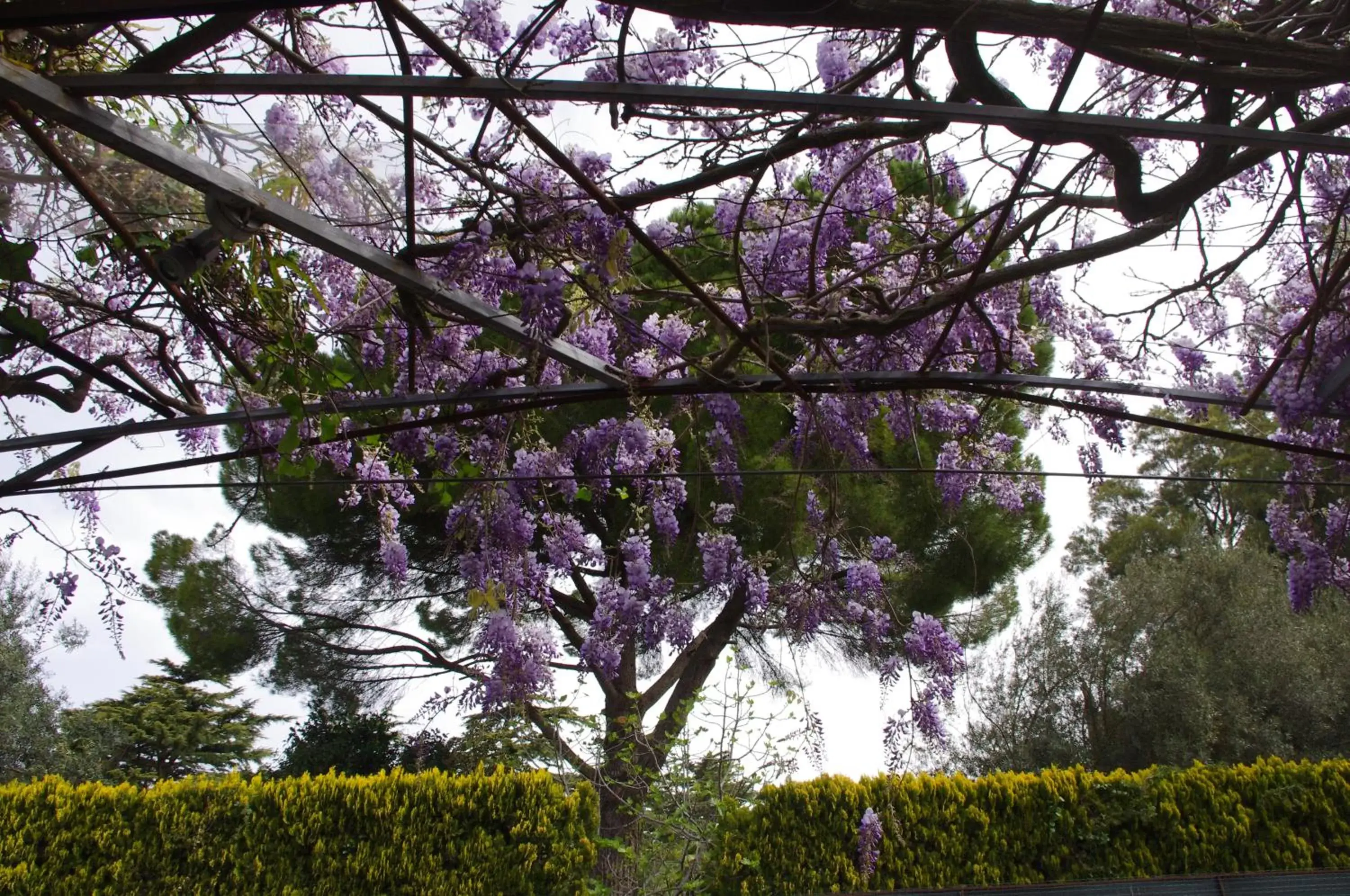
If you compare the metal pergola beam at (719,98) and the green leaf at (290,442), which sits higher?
the metal pergola beam at (719,98)

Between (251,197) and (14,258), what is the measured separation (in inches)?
31.1

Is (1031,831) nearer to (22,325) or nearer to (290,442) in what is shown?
(290,442)

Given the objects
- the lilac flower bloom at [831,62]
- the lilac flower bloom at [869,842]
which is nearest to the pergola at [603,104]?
the lilac flower bloom at [831,62]

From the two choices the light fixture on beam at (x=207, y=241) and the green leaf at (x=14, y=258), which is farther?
the green leaf at (x=14, y=258)

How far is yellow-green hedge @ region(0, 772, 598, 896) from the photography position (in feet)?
18.3

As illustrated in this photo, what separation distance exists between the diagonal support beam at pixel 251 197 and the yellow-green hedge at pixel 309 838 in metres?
4.05

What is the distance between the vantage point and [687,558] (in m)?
9.44

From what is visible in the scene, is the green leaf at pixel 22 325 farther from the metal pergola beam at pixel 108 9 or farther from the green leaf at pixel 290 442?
the metal pergola beam at pixel 108 9

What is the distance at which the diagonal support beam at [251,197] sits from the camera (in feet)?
5.64

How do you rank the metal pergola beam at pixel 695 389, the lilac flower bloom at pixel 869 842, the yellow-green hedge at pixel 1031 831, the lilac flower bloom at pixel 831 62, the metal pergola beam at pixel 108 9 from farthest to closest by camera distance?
the yellow-green hedge at pixel 1031 831
the lilac flower bloom at pixel 869 842
the lilac flower bloom at pixel 831 62
the metal pergola beam at pixel 695 389
the metal pergola beam at pixel 108 9

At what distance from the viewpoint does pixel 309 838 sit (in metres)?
5.70

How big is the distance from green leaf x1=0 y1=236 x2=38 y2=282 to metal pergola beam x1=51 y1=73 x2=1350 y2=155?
0.84m

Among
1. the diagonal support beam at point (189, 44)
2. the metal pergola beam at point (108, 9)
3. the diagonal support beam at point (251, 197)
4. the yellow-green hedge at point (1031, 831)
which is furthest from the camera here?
the yellow-green hedge at point (1031, 831)

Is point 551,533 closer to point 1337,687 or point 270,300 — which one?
point 270,300
